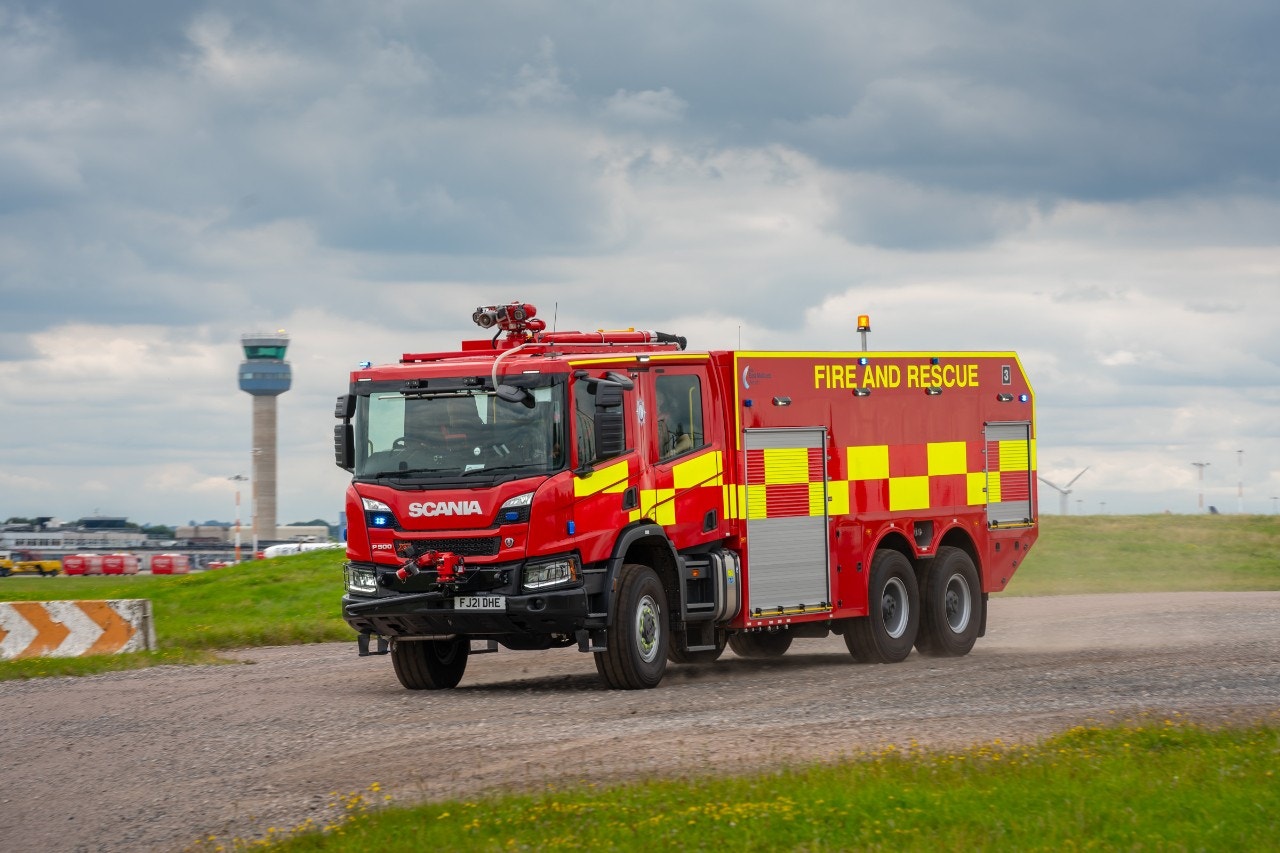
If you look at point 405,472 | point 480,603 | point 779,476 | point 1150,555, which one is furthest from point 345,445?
point 1150,555

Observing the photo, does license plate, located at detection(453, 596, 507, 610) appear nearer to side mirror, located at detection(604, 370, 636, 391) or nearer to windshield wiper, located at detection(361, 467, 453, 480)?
windshield wiper, located at detection(361, 467, 453, 480)

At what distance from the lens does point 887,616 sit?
62.6 ft

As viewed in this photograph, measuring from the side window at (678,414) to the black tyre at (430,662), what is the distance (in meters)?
2.80

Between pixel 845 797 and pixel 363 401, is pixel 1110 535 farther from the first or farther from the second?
pixel 845 797

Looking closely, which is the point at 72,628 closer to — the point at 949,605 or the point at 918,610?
the point at 918,610

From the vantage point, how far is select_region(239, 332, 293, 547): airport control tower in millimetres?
164750

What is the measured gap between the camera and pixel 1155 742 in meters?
11.4

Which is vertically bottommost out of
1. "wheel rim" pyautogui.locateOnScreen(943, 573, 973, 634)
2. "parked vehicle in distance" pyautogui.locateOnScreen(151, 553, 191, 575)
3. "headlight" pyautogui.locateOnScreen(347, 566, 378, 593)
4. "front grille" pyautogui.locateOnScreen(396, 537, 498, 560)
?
"parked vehicle in distance" pyautogui.locateOnScreen(151, 553, 191, 575)

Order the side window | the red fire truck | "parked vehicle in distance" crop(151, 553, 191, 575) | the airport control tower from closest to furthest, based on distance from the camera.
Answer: the red fire truck, the side window, "parked vehicle in distance" crop(151, 553, 191, 575), the airport control tower

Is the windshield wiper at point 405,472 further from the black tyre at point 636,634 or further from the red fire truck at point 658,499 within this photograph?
the black tyre at point 636,634

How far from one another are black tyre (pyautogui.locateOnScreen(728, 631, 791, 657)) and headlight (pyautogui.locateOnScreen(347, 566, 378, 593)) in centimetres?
610

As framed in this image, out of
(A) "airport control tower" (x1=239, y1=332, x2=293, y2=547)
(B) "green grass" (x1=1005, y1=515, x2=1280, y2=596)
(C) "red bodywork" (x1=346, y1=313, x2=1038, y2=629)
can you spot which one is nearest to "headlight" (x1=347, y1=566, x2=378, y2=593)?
(C) "red bodywork" (x1=346, y1=313, x2=1038, y2=629)

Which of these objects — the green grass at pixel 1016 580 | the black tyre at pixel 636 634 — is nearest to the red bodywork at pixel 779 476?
the black tyre at pixel 636 634

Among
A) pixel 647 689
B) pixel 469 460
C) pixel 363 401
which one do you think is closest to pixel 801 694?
pixel 647 689
